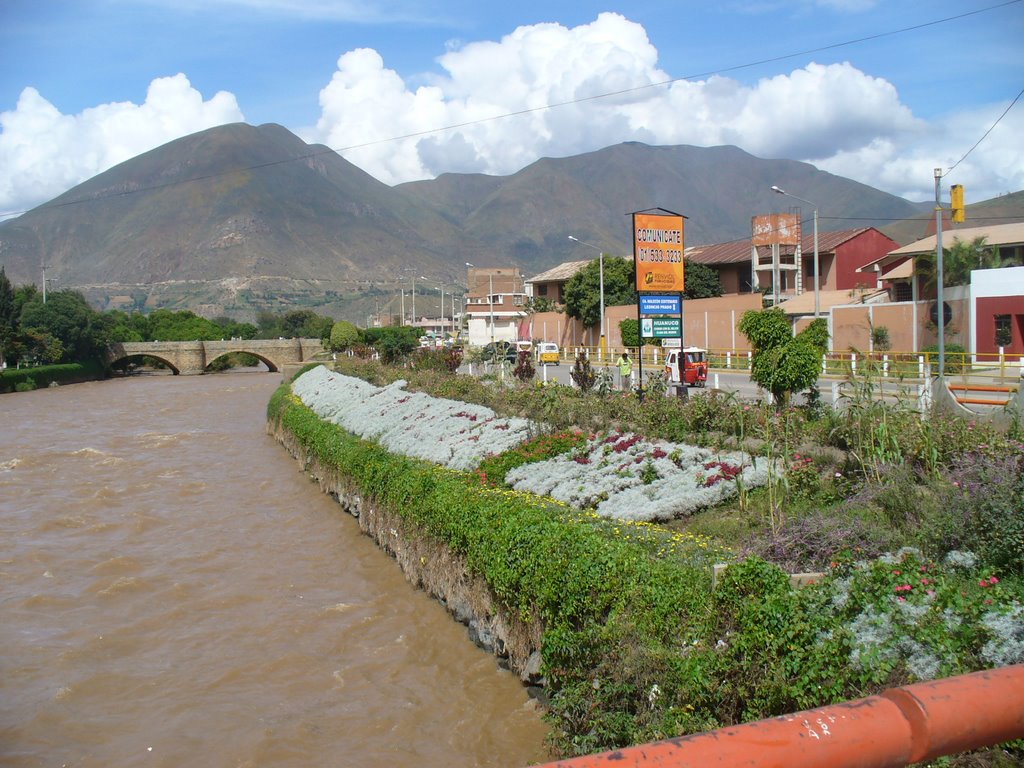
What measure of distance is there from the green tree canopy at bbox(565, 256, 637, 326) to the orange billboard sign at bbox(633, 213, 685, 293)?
41.5 meters

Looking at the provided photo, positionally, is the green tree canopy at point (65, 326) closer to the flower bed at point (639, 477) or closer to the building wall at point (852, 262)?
the building wall at point (852, 262)

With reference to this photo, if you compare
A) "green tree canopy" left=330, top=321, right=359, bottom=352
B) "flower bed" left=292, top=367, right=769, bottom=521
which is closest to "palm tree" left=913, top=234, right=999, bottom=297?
"flower bed" left=292, top=367, right=769, bottom=521

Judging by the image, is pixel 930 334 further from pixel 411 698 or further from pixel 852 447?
pixel 411 698

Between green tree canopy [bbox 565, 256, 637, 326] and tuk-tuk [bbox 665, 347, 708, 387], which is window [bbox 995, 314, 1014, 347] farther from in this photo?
green tree canopy [bbox 565, 256, 637, 326]

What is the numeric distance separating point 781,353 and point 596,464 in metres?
4.37

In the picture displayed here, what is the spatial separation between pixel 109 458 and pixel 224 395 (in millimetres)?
29485

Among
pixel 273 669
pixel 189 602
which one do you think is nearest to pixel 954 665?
pixel 273 669

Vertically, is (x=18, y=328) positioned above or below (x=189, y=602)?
above

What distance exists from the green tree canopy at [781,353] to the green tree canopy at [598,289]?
46670 mm

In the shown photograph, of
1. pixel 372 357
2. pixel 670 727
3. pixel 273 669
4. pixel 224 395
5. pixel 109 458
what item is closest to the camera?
pixel 670 727

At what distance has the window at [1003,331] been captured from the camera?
33594 mm

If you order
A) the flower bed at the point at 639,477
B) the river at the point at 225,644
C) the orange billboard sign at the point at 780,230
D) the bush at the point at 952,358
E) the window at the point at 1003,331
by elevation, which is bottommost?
the river at the point at 225,644

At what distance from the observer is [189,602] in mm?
14531

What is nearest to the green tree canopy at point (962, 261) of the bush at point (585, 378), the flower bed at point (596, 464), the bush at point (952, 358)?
the bush at point (952, 358)
